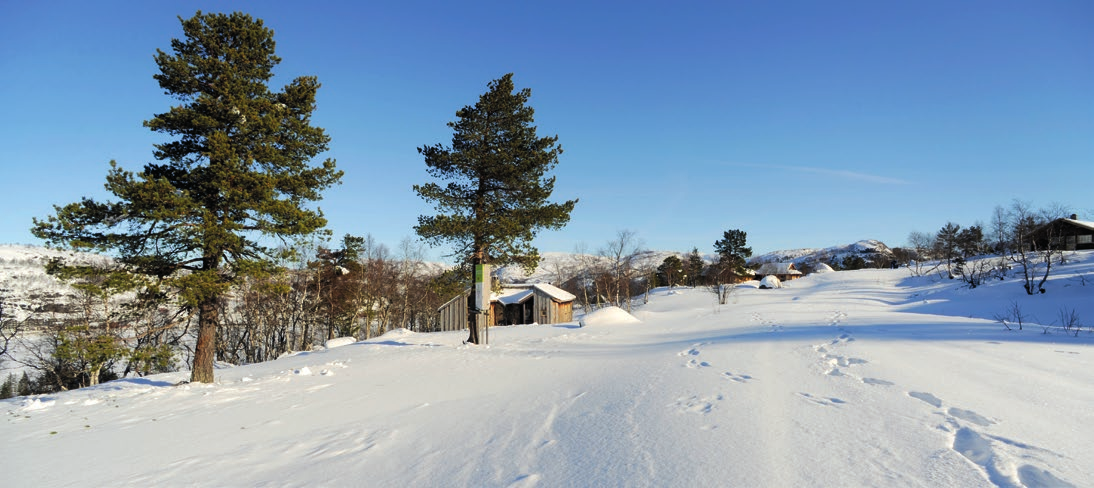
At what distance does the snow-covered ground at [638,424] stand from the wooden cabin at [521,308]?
2852 cm

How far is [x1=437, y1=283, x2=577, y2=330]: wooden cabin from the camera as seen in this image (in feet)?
124

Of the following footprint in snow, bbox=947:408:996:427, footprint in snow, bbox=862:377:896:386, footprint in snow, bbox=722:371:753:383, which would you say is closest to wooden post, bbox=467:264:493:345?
footprint in snow, bbox=722:371:753:383

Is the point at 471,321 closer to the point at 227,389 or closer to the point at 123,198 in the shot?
the point at 227,389

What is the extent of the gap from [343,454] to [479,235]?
11.6 m

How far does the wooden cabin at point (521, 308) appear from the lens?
3785 centimetres

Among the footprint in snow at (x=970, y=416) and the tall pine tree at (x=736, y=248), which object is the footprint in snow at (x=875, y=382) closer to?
the footprint in snow at (x=970, y=416)

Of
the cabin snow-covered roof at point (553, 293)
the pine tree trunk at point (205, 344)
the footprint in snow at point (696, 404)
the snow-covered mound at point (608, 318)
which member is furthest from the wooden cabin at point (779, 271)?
the footprint in snow at point (696, 404)

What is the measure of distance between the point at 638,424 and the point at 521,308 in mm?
36729

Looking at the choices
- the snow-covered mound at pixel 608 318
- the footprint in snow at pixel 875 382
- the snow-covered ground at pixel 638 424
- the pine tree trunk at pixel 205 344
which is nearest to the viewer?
the snow-covered ground at pixel 638 424

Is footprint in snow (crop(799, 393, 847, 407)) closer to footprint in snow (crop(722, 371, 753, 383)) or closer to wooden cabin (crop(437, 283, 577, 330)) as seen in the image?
footprint in snow (crop(722, 371, 753, 383))

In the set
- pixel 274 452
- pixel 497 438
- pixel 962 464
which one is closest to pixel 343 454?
pixel 274 452

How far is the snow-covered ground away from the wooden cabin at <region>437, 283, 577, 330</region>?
28.5 metres

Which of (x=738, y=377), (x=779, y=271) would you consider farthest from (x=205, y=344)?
(x=779, y=271)

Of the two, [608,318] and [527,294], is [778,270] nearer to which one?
[527,294]
